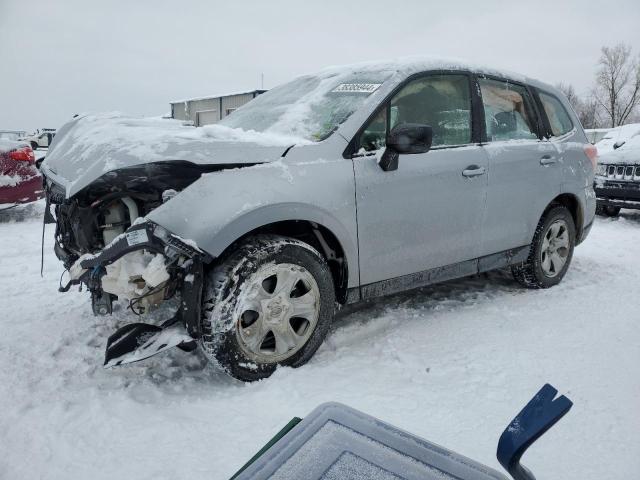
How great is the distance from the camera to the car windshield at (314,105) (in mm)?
2781

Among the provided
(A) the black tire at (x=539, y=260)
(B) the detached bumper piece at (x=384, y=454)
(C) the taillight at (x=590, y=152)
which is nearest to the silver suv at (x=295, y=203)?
(A) the black tire at (x=539, y=260)

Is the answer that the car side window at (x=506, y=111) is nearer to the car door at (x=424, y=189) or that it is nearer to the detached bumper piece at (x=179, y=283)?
the car door at (x=424, y=189)

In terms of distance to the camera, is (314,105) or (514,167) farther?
(514,167)

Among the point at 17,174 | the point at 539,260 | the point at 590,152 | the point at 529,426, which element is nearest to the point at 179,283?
the point at 529,426

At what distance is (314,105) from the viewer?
3.02m

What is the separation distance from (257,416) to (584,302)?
9.26 feet

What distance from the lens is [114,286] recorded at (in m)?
2.23

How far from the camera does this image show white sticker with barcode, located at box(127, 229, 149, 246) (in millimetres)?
2129

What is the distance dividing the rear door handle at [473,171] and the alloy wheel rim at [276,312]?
1365mm

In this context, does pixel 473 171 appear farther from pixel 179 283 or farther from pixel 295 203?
pixel 179 283

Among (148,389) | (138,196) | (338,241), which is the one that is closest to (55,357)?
(148,389)

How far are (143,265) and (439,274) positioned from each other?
1918 millimetres

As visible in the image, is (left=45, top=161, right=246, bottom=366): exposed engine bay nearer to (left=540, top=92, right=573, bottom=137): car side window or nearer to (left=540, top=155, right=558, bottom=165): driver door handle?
(left=540, top=155, right=558, bottom=165): driver door handle

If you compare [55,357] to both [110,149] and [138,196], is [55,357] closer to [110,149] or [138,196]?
[138,196]
